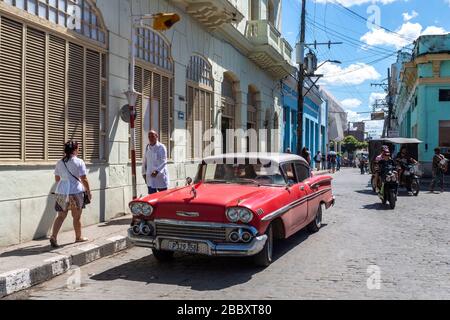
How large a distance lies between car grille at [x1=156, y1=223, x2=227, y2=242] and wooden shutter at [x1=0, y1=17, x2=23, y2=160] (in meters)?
2.79

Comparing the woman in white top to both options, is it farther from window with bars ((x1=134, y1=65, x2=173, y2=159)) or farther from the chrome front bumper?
window with bars ((x1=134, y1=65, x2=173, y2=159))

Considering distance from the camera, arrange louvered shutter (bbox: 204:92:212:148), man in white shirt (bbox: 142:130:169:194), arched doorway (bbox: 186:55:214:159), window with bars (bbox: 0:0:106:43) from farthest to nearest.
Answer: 1. louvered shutter (bbox: 204:92:212:148)
2. arched doorway (bbox: 186:55:214:159)
3. man in white shirt (bbox: 142:130:169:194)
4. window with bars (bbox: 0:0:106:43)

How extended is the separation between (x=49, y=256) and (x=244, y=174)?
9.75 feet

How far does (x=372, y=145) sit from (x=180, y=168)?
38.6ft

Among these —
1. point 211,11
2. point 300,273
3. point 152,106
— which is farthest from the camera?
point 211,11

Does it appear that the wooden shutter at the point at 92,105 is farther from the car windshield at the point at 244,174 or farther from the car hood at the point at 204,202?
the car hood at the point at 204,202

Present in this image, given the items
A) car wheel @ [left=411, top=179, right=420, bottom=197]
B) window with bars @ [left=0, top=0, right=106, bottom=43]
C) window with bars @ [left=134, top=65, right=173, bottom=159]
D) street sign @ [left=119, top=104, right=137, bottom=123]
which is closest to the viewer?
window with bars @ [left=0, top=0, right=106, bottom=43]

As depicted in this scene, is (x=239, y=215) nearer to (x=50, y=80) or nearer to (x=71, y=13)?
(x=50, y=80)

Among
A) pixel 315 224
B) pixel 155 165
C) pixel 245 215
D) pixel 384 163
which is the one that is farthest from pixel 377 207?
pixel 245 215

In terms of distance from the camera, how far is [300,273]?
19.8ft

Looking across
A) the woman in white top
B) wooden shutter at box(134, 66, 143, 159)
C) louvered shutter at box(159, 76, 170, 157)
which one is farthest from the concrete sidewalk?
louvered shutter at box(159, 76, 170, 157)

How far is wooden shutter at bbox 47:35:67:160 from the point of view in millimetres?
8086
